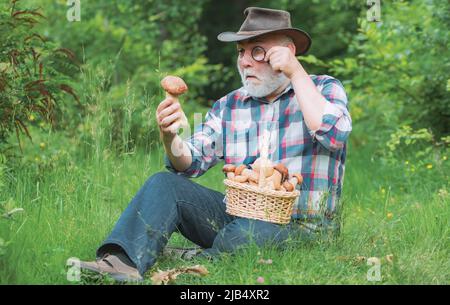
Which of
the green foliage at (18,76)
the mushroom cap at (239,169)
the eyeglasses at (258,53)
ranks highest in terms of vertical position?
the eyeglasses at (258,53)

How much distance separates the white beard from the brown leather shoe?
1034mm

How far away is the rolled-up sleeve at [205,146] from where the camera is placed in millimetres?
3629

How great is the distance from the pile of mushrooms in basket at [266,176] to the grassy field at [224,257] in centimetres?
28

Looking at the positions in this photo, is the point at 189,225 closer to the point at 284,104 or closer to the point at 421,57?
the point at 284,104

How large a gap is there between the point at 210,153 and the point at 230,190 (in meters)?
0.45

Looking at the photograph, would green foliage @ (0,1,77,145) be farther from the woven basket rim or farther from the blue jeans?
the woven basket rim

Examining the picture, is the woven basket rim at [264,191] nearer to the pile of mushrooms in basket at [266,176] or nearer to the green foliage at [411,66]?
the pile of mushrooms in basket at [266,176]

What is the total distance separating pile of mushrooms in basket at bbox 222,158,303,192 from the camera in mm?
3246

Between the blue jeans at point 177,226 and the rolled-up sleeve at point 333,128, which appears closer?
the blue jeans at point 177,226

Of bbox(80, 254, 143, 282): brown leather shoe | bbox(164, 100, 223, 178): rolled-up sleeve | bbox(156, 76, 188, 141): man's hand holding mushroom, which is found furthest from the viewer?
bbox(164, 100, 223, 178): rolled-up sleeve

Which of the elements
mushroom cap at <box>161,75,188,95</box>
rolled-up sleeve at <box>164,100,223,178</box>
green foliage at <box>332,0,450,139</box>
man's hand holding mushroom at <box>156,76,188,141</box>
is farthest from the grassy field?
green foliage at <box>332,0,450,139</box>

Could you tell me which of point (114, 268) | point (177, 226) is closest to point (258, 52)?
point (177, 226)

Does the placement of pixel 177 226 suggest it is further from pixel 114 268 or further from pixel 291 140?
pixel 291 140

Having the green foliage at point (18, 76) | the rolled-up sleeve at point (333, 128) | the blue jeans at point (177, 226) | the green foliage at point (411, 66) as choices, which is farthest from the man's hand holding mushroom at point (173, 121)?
the green foliage at point (411, 66)
